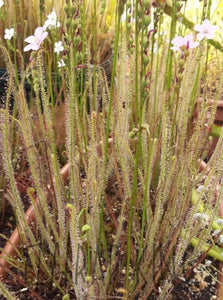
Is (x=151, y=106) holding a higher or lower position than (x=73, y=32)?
lower

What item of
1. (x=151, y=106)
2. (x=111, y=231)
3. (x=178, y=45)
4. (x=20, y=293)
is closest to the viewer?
(x=178, y=45)

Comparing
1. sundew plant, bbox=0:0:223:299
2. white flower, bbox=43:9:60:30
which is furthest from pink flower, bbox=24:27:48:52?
white flower, bbox=43:9:60:30

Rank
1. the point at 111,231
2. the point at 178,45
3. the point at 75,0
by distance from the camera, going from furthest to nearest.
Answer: the point at 111,231
the point at 178,45
the point at 75,0

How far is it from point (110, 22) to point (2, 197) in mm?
1878

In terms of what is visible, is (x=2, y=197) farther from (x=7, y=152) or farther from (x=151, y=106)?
(x=151, y=106)

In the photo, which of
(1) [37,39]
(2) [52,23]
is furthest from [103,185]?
(2) [52,23]

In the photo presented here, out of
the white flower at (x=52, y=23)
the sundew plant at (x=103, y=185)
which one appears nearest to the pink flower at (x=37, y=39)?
the sundew plant at (x=103, y=185)

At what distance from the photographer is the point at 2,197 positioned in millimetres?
1412

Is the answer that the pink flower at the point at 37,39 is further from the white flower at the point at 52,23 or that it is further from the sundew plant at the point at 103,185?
the white flower at the point at 52,23

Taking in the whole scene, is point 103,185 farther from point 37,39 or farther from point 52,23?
point 52,23

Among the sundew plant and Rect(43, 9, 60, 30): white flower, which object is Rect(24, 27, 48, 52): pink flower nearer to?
the sundew plant

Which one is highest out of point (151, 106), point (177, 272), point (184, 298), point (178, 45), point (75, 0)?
point (75, 0)

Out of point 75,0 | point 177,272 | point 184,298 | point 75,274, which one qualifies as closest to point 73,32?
point 75,0

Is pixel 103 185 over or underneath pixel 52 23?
underneath
